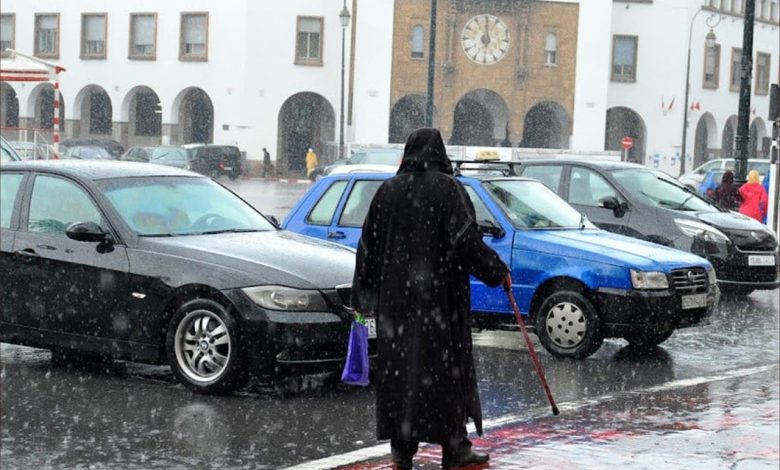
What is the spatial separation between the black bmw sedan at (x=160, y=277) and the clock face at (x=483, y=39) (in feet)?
178

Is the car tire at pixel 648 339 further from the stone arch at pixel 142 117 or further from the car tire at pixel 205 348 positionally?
the stone arch at pixel 142 117

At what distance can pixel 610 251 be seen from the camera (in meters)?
11.6

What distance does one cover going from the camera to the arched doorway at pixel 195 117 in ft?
214

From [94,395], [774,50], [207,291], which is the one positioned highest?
[774,50]

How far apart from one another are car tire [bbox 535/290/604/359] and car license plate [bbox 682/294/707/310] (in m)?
0.76

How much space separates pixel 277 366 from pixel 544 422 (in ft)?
5.82

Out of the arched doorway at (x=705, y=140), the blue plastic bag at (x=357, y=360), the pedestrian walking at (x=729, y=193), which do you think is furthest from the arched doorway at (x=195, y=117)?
the blue plastic bag at (x=357, y=360)

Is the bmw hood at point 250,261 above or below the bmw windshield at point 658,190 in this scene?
below

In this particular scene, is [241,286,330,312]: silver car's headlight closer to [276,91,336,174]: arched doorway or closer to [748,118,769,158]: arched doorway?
[276,91,336,174]: arched doorway

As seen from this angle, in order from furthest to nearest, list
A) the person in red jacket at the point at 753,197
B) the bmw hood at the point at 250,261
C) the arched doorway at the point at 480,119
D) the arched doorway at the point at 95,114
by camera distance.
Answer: the arched doorway at the point at 95,114 < the arched doorway at the point at 480,119 < the person in red jacket at the point at 753,197 < the bmw hood at the point at 250,261

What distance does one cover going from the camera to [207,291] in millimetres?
9266

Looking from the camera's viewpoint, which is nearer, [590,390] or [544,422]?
[544,422]

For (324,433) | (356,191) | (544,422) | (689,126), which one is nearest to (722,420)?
(544,422)

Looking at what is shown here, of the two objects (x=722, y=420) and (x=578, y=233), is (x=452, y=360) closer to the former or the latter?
(x=722, y=420)
